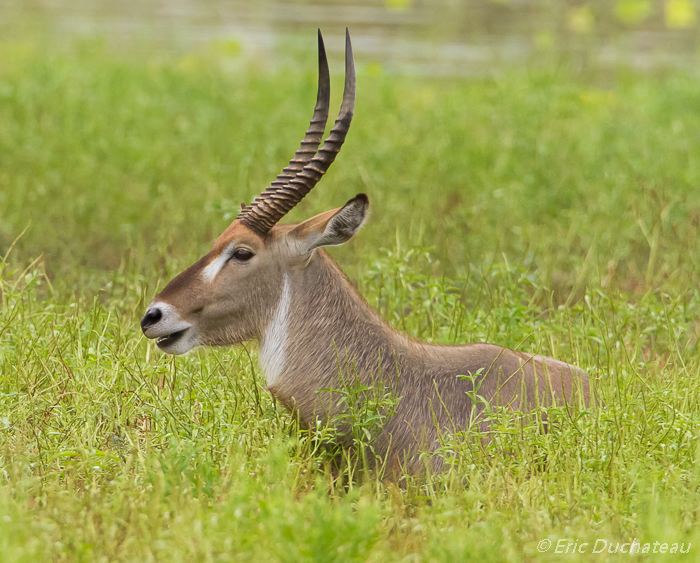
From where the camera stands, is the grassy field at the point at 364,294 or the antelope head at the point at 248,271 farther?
the antelope head at the point at 248,271

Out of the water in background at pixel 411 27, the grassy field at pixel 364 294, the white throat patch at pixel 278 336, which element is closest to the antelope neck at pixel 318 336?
the white throat patch at pixel 278 336

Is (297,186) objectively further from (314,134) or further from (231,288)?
(231,288)

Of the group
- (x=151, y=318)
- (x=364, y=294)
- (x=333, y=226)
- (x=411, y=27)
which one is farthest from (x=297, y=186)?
(x=411, y=27)

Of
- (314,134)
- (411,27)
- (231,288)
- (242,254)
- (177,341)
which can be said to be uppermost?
(411,27)

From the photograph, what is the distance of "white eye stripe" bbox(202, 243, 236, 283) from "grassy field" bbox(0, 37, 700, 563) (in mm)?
474

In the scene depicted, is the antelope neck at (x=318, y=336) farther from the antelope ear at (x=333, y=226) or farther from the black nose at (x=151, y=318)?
the black nose at (x=151, y=318)

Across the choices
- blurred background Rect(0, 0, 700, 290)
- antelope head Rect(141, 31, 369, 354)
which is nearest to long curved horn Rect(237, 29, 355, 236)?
antelope head Rect(141, 31, 369, 354)

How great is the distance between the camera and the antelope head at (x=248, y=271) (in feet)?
12.8

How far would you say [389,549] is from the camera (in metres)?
3.10

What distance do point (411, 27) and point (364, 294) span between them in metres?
13.4

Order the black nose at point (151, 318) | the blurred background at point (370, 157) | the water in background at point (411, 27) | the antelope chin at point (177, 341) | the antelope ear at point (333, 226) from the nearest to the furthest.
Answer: the antelope ear at point (333, 226) < the black nose at point (151, 318) < the antelope chin at point (177, 341) < the blurred background at point (370, 157) < the water in background at point (411, 27)

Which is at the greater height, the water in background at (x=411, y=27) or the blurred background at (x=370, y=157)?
the water in background at (x=411, y=27)

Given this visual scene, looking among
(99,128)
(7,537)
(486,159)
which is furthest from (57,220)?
(7,537)

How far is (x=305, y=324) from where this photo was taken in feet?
13.1
